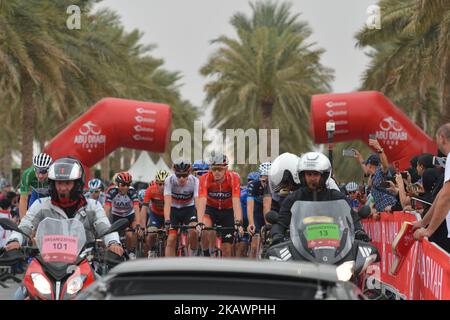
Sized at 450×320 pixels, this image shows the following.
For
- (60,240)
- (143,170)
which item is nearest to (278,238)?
(60,240)

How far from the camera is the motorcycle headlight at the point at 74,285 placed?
25.6ft

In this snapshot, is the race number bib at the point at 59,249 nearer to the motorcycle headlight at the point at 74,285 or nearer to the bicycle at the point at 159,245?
the motorcycle headlight at the point at 74,285

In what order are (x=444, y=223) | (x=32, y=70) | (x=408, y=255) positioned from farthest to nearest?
(x=32, y=70)
(x=408, y=255)
(x=444, y=223)

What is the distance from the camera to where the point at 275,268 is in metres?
5.14

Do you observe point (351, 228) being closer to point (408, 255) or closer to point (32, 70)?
point (408, 255)

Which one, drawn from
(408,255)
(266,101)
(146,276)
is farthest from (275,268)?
(266,101)

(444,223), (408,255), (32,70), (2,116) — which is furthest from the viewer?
(2,116)

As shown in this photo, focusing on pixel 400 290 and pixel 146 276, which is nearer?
pixel 146 276

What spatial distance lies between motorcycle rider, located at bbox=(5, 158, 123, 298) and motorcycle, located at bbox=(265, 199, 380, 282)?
1.60 m

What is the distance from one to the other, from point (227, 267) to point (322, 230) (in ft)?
14.4

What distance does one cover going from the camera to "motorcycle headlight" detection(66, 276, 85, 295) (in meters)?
7.80

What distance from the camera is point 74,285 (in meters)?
7.84

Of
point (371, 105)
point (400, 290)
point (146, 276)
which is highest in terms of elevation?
point (371, 105)
